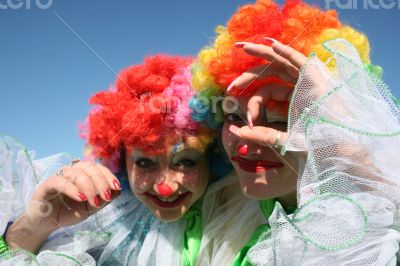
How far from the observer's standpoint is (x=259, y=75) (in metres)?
1.46

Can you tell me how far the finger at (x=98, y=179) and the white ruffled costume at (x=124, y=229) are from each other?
10.3 inches

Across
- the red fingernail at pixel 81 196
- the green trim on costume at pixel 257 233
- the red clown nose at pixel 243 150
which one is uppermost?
the red fingernail at pixel 81 196

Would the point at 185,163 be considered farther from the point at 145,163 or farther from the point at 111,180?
the point at 111,180

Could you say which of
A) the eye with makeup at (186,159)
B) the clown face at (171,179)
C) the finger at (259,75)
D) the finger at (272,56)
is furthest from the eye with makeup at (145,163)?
the finger at (272,56)

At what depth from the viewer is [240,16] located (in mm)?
1681

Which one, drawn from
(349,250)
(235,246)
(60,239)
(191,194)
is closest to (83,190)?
(60,239)

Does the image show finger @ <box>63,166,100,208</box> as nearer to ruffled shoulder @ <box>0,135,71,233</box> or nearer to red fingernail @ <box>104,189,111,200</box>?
red fingernail @ <box>104,189,111,200</box>

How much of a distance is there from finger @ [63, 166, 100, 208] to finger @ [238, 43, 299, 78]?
0.83m

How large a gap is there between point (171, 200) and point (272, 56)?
31.5 inches

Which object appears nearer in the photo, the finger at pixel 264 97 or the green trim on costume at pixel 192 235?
the finger at pixel 264 97

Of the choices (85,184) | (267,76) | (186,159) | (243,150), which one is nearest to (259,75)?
(267,76)

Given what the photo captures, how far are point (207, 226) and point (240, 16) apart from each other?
34.2 inches

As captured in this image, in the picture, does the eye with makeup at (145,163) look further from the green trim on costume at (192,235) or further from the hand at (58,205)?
the green trim on costume at (192,235)

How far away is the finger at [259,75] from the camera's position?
1.41 metres
